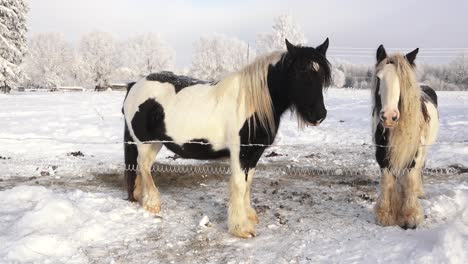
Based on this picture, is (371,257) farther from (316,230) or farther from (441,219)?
(441,219)

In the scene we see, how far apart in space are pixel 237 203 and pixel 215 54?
5994cm

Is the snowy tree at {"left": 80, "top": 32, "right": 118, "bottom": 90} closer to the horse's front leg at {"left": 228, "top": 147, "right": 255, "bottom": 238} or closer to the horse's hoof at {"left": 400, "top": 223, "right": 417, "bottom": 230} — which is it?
the horse's front leg at {"left": 228, "top": 147, "right": 255, "bottom": 238}

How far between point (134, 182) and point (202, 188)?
4.55ft

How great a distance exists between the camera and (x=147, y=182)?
5.80m

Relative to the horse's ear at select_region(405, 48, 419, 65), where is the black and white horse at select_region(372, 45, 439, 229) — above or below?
below

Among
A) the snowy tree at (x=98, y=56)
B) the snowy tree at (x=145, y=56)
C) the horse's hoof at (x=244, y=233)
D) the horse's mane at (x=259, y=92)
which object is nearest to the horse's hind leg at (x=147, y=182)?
the horse's hoof at (x=244, y=233)

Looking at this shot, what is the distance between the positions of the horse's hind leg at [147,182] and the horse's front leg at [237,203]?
1.31 metres

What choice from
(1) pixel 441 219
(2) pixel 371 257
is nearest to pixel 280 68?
(2) pixel 371 257

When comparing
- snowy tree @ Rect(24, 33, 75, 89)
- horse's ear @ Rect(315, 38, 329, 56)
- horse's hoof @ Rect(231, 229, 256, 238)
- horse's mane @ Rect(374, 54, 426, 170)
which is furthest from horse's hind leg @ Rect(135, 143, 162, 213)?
snowy tree @ Rect(24, 33, 75, 89)

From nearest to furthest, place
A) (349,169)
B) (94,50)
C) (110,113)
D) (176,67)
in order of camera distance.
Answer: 1. (349,169)
2. (110,113)
3. (94,50)
4. (176,67)

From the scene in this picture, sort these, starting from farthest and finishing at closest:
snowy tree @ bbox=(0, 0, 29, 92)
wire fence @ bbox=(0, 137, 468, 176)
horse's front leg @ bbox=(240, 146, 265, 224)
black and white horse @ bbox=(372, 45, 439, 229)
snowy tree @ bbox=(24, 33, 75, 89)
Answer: snowy tree @ bbox=(24, 33, 75, 89) < snowy tree @ bbox=(0, 0, 29, 92) < wire fence @ bbox=(0, 137, 468, 176) < horse's front leg @ bbox=(240, 146, 265, 224) < black and white horse @ bbox=(372, 45, 439, 229)

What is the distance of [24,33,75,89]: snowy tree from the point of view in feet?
209

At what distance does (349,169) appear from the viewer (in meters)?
8.41

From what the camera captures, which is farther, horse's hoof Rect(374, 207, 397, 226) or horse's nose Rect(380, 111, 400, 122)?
horse's hoof Rect(374, 207, 397, 226)
